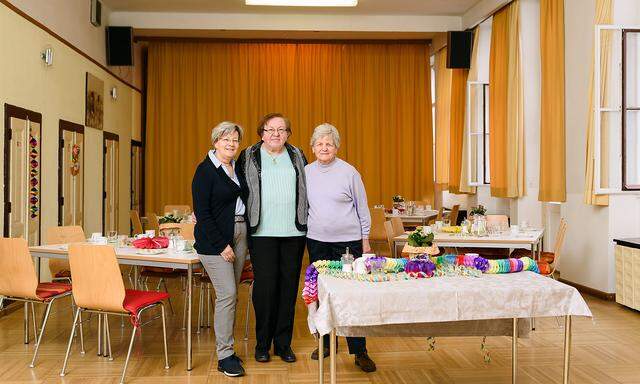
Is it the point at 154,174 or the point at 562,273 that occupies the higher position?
the point at 154,174

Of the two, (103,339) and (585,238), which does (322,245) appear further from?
(585,238)

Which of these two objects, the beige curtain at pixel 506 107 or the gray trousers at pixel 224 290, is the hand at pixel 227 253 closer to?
the gray trousers at pixel 224 290

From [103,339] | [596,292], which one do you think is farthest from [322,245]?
[596,292]

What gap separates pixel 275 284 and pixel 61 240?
2469 millimetres

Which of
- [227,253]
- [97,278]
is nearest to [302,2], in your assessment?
[227,253]

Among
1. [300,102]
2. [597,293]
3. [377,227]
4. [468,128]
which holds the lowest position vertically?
[597,293]

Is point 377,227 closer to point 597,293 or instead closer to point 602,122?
point 597,293

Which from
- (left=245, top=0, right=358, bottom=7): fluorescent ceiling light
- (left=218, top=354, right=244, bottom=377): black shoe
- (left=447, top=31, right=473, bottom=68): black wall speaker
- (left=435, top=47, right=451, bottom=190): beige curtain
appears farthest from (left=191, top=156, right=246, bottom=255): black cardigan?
(left=435, top=47, right=451, bottom=190): beige curtain

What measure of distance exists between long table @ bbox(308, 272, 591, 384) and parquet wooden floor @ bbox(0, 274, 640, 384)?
1138 mm

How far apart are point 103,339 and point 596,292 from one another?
17.3 feet

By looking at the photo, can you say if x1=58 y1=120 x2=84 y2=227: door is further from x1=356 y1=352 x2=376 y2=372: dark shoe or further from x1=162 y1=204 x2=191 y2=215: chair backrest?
x1=356 y1=352 x2=376 y2=372: dark shoe

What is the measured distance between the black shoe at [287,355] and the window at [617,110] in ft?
13.0

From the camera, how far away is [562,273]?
803 centimetres

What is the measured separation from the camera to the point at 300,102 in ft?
44.1
